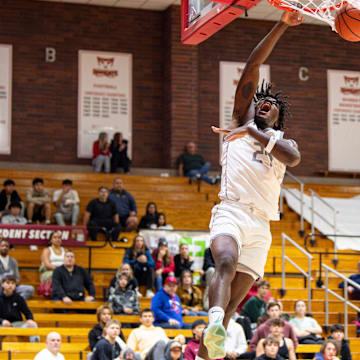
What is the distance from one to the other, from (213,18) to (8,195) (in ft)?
30.8

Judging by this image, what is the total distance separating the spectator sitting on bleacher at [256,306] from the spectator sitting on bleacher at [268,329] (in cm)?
78

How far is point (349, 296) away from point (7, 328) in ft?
19.1

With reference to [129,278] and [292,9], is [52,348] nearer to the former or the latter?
[129,278]

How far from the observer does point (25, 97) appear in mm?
18141

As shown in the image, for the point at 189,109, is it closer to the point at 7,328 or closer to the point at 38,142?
the point at 38,142

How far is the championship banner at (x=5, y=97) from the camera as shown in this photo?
17.8 metres

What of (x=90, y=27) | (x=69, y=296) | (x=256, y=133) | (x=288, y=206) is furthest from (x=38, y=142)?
(x=256, y=133)

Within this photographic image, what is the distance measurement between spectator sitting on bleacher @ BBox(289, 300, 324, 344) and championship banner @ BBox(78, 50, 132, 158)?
306 inches

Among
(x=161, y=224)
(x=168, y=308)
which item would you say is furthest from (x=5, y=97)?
(x=168, y=308)

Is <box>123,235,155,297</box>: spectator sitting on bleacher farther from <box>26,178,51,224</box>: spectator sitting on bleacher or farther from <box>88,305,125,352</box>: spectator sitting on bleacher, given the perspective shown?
<box>26,178,51,224</box>: spectator sitting on bleacher

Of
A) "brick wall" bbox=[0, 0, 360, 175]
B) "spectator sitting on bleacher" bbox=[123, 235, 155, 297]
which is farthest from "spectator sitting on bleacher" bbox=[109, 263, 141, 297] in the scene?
"brick wall" bbox=[0, 0, 360, 175]

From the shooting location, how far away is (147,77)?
62.4 ft

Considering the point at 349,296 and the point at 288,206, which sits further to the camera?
the point at 288,206

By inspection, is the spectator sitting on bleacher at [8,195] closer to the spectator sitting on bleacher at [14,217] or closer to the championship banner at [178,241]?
the spectator sitting on bleacher at [14,217]
